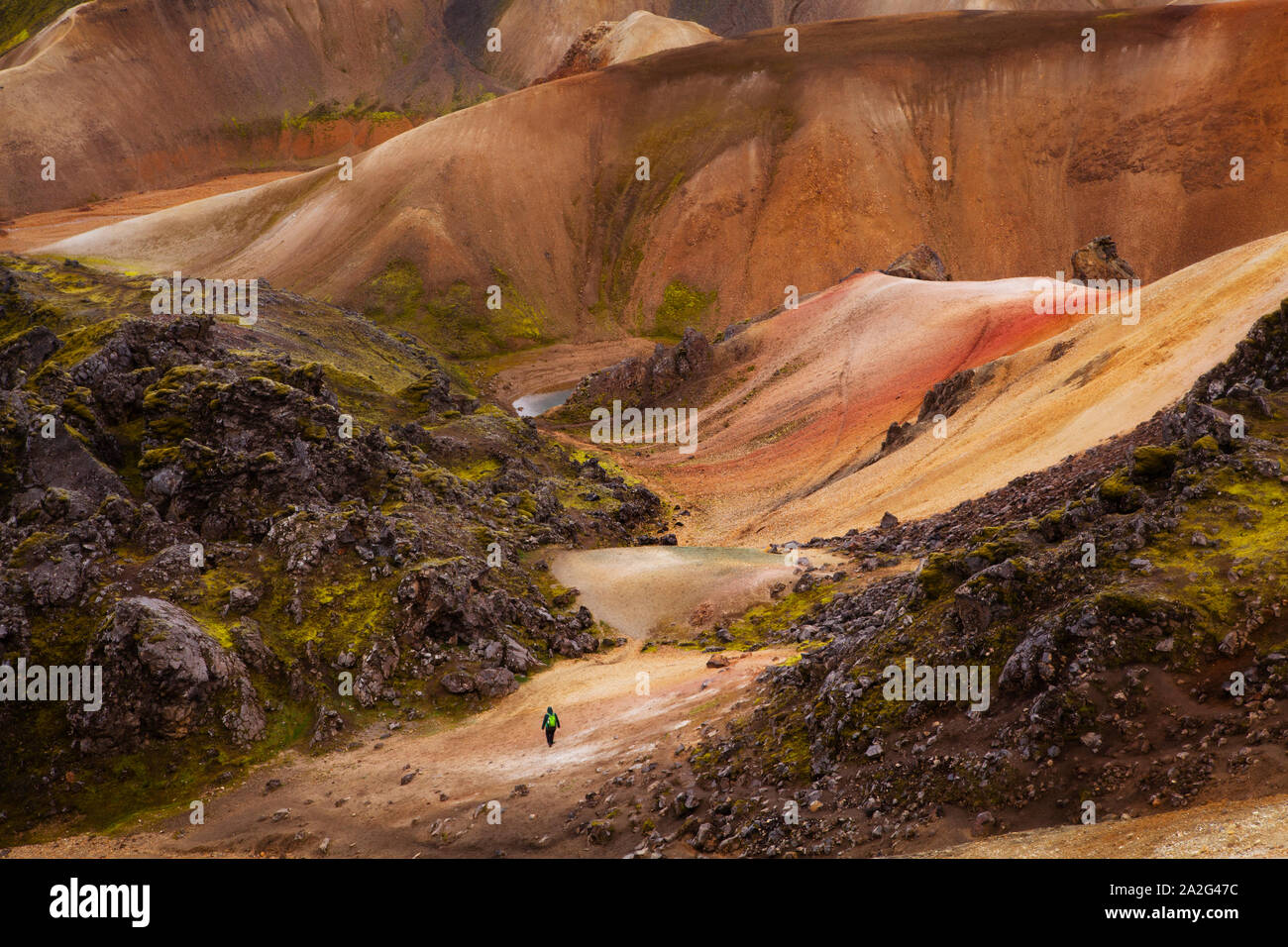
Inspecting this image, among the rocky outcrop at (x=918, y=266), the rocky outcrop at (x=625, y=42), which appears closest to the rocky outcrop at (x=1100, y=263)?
the rocky outcrop at (x=918, y=266)

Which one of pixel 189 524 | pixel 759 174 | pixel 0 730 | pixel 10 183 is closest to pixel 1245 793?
pixel 0 730

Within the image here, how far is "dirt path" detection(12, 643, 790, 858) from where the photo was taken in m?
27.0

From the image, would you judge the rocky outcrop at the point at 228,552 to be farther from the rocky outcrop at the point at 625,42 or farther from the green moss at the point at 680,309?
the rocky outcrop at the point at 625,42

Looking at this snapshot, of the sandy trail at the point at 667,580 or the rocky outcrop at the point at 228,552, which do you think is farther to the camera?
the sandy trail at the point at 667,580

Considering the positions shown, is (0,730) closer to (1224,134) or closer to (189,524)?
(189,524)

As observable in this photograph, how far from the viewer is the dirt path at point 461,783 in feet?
88.7

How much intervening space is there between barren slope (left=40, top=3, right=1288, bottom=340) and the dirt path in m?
81.8

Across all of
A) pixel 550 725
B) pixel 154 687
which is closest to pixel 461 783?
pixel 550 725

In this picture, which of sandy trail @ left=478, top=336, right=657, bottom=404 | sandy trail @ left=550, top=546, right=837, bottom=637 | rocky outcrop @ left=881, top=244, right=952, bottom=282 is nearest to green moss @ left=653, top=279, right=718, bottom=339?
sandy trail @ left=478, top=336, right=657, bottom=404

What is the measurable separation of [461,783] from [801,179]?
4101 inches

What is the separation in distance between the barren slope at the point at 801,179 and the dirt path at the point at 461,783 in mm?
81771

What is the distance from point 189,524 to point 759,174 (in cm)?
9651

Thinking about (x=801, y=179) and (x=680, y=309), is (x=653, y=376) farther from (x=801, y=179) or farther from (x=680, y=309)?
(x=801, y=179)

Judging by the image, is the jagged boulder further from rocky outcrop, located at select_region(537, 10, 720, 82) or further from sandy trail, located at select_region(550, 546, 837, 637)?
rocky outcrop, located at select_region(537, 10, 720, 82)
